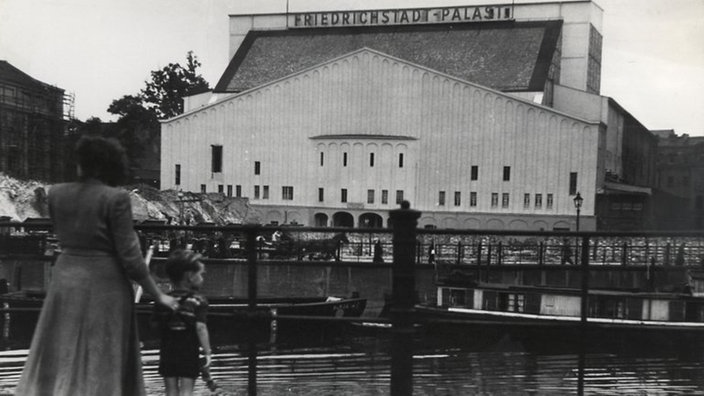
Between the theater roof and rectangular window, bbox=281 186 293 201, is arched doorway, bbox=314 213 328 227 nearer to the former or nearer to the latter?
rectangular window, bbox=281 186 293 201

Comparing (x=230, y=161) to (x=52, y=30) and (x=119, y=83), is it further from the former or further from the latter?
(x=119, y=83)

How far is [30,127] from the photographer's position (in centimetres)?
4716

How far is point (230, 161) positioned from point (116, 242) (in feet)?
170

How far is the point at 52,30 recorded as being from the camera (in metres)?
44.2

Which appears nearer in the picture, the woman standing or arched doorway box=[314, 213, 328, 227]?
the woman standing

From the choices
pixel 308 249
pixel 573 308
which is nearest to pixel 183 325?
pixel 573 308

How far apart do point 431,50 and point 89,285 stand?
61449 millimetres

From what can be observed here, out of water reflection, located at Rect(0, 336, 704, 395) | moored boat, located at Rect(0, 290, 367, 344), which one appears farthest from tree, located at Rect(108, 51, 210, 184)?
water reflection, located at Rect(0, 336, 704, 395)

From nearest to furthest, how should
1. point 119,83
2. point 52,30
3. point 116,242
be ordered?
point 116,242
point 52,30
point 119,83

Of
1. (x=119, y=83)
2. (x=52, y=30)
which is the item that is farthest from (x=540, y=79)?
(x=119, y=83)

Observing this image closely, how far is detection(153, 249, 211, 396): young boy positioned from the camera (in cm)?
414

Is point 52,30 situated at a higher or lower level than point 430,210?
higher

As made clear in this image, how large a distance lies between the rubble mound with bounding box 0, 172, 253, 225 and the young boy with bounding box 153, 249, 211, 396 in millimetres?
28769

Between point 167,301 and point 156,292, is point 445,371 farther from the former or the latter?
point 156,292
